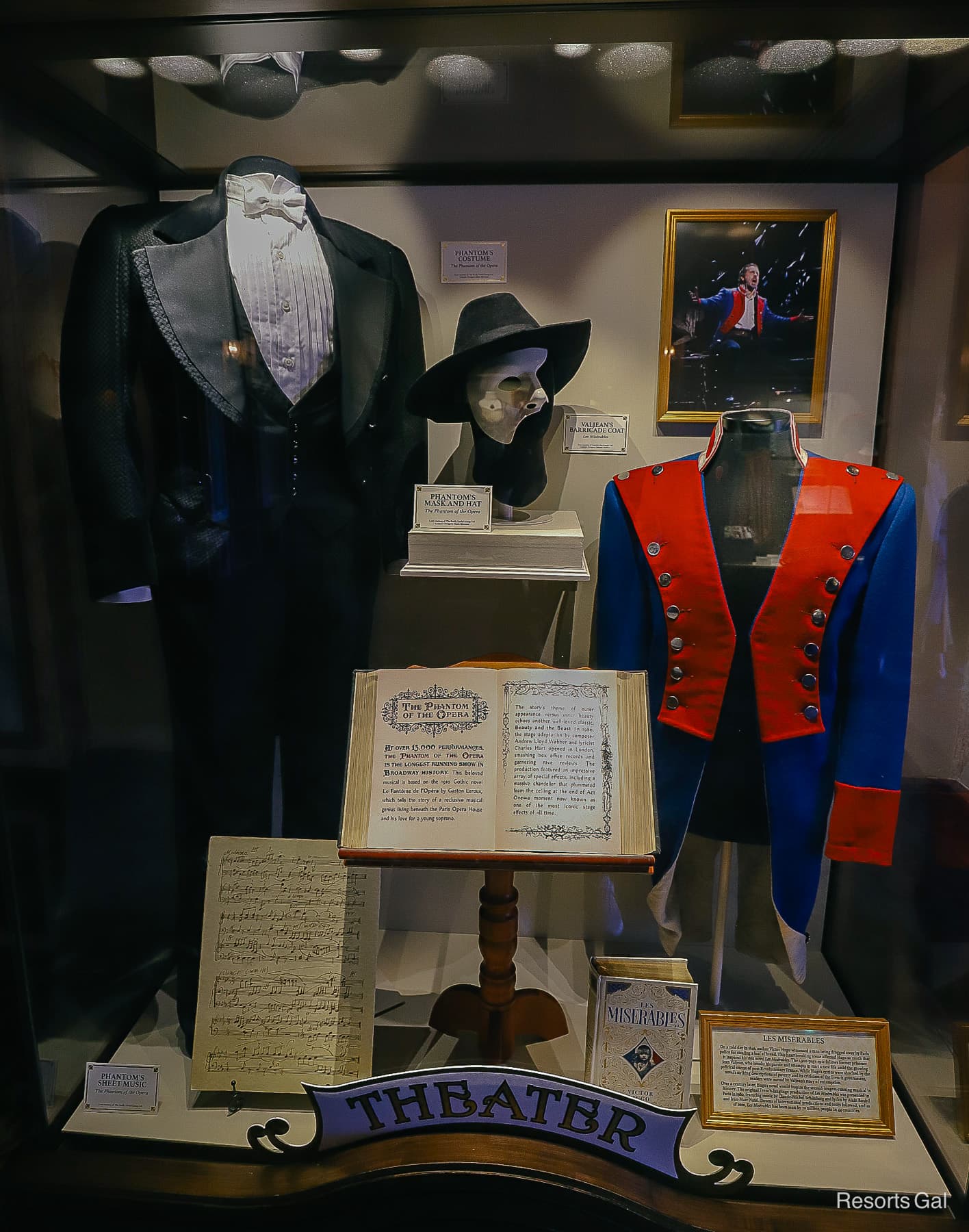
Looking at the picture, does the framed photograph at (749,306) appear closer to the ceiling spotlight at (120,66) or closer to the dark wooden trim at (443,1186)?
the ceiling spotlight at (120,66)

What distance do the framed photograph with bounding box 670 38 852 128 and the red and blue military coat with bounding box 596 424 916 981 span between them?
581 millimetres

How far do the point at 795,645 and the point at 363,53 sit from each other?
4.15 feet

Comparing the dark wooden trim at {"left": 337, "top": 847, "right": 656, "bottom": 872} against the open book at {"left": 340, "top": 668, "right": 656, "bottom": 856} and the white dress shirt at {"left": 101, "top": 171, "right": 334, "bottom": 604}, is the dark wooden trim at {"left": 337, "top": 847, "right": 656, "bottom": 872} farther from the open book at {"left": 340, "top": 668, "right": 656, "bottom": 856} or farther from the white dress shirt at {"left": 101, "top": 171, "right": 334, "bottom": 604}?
the white dress shirt at {"left": 101, "top": 171, "right": 334, "bottom": 604}

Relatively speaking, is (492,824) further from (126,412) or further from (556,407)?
(126,412)

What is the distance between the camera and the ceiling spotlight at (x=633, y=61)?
51.6 inches

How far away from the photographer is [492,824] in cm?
132

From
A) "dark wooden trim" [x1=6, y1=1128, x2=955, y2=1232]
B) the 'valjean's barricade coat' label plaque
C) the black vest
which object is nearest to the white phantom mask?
the black vest

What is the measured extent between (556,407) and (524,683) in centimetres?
58

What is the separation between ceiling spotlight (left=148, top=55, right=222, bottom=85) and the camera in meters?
1.36

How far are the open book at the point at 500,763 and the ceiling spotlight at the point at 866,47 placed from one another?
1.07 m

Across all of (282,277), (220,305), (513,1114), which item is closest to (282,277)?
(282,277)

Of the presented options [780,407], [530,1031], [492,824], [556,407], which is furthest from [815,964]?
[556,407]

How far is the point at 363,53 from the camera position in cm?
133

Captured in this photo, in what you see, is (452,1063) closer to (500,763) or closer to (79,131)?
(500,763)
